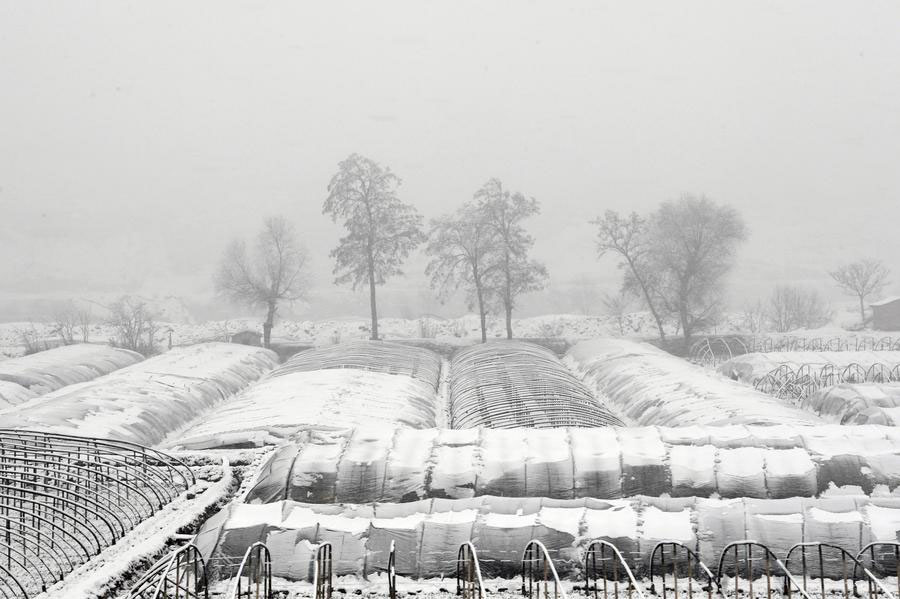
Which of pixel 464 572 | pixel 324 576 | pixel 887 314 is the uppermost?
pixel 887 314

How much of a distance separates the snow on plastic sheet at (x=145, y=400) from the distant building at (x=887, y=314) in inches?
1831

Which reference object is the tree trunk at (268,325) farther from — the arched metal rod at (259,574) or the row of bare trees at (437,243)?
the arched metal rod at (259,574)

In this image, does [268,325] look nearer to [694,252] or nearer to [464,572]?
[694,252]

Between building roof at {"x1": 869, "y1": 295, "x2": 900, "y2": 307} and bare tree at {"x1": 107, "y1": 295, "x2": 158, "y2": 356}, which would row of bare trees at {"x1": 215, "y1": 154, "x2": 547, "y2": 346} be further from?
building roof at {"x1": 869, "y1": 295, "x2": 900, "y2": 307}

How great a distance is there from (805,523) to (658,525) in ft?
7.97

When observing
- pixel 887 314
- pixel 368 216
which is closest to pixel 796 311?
pixel 887 314

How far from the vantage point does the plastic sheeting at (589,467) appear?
1385 centimetres

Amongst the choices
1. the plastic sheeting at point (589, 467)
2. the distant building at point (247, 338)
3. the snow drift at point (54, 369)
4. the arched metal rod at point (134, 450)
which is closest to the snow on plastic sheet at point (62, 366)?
the snow drift at point (54, 369)

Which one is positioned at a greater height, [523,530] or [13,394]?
[13,394]

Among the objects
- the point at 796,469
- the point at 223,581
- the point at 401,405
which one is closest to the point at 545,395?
the point at 401,405

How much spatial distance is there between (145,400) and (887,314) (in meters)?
53.0

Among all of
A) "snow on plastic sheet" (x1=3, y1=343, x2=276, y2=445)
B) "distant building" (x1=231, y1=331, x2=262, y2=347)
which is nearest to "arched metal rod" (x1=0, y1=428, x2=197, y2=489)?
"snow on plastic sheet" (x1=3, y1=343, x2=276, y2=445)

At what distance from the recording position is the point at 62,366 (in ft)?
108

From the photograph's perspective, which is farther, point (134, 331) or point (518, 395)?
point (134, 331)
